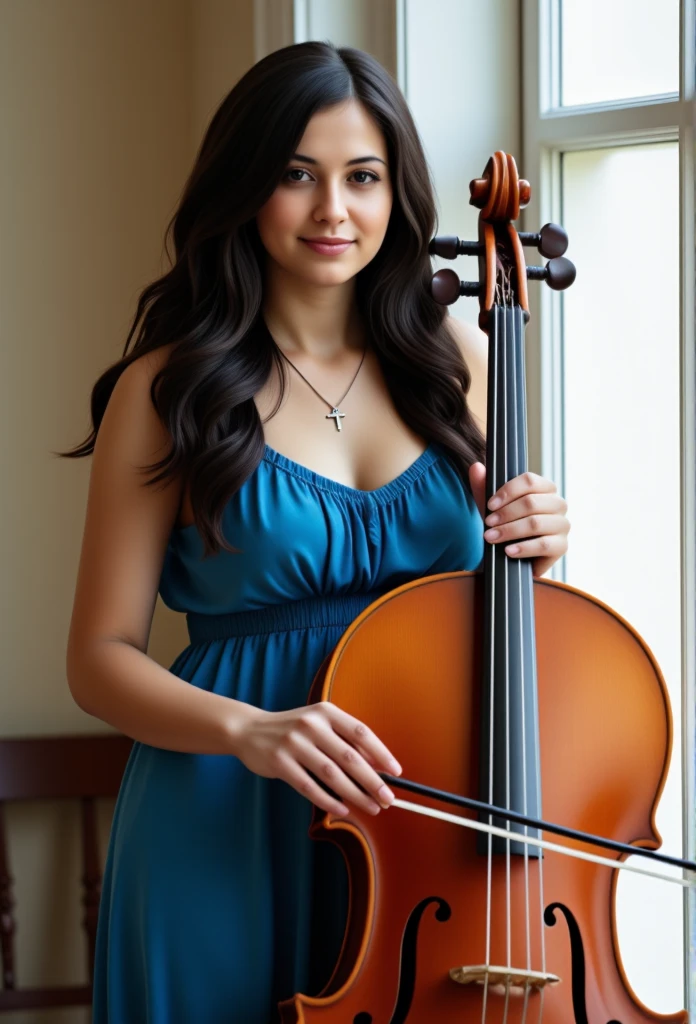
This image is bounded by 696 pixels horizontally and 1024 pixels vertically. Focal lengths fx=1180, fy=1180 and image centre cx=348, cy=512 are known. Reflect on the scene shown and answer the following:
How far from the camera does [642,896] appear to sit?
1744 millimetres

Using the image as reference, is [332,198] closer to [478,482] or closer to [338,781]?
[478,482]

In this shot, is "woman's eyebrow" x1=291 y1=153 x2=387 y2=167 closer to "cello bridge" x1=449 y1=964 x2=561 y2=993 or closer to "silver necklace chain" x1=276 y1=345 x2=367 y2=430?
"silver necklace chain" x1=276 y1=345 x2=367 y2=430

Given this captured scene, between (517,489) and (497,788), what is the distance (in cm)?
29

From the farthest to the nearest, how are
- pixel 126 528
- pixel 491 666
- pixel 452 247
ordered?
1. pixel 126 528
2. pixel 452 247
3. pixel 491 666

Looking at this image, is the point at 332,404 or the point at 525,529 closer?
the point at 525,529

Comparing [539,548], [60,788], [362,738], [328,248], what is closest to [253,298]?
[328,248]

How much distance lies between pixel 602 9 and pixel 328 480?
93cm

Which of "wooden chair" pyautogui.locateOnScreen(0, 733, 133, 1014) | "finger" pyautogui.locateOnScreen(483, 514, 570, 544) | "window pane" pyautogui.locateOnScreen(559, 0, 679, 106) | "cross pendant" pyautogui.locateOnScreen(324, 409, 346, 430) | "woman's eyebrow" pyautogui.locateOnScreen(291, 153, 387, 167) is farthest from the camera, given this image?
"wooden chair" pyautogui.locateOnScreen(0, 733, 133, 1014)

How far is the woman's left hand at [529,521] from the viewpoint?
3.81 feet

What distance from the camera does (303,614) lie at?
1.34 meters

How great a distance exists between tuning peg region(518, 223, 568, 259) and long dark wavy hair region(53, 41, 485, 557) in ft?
0.57

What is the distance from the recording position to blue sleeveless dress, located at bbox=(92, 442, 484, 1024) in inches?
49.9

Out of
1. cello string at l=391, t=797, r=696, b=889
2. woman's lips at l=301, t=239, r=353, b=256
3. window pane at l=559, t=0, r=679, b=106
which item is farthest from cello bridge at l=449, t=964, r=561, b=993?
window pane at l=559, t=0, r=679, b=106

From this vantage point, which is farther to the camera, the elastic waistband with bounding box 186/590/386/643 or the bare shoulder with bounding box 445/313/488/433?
the bare shoulder with bounding box 445/313/488/433
